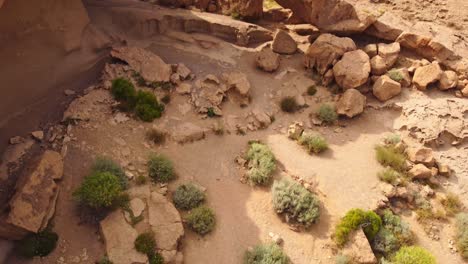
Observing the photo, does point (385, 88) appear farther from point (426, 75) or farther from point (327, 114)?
point (327, 114)

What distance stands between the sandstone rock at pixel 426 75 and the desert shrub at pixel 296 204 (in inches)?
332

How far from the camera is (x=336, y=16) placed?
824 inches

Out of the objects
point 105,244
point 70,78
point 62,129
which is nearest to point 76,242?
point 105,244

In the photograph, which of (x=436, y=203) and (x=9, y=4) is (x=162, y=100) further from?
(x=436, y=203)

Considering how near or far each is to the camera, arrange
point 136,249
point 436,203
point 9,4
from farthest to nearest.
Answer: point 436,203, point 9,4, point 136,249

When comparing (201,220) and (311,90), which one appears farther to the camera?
(311,90)

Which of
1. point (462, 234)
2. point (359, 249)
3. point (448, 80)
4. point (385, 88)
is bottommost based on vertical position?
point (462, 234)

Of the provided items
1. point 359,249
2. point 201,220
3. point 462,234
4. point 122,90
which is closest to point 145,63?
point 122,90

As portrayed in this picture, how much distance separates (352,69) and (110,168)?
12150 mm

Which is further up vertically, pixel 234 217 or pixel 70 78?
pixel 70 78

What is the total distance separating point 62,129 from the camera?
15.6 m

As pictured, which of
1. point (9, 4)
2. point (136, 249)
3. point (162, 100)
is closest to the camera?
point (136, 249)

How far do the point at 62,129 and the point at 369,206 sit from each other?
12341 millimetres

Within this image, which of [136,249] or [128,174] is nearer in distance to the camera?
[136,249]
